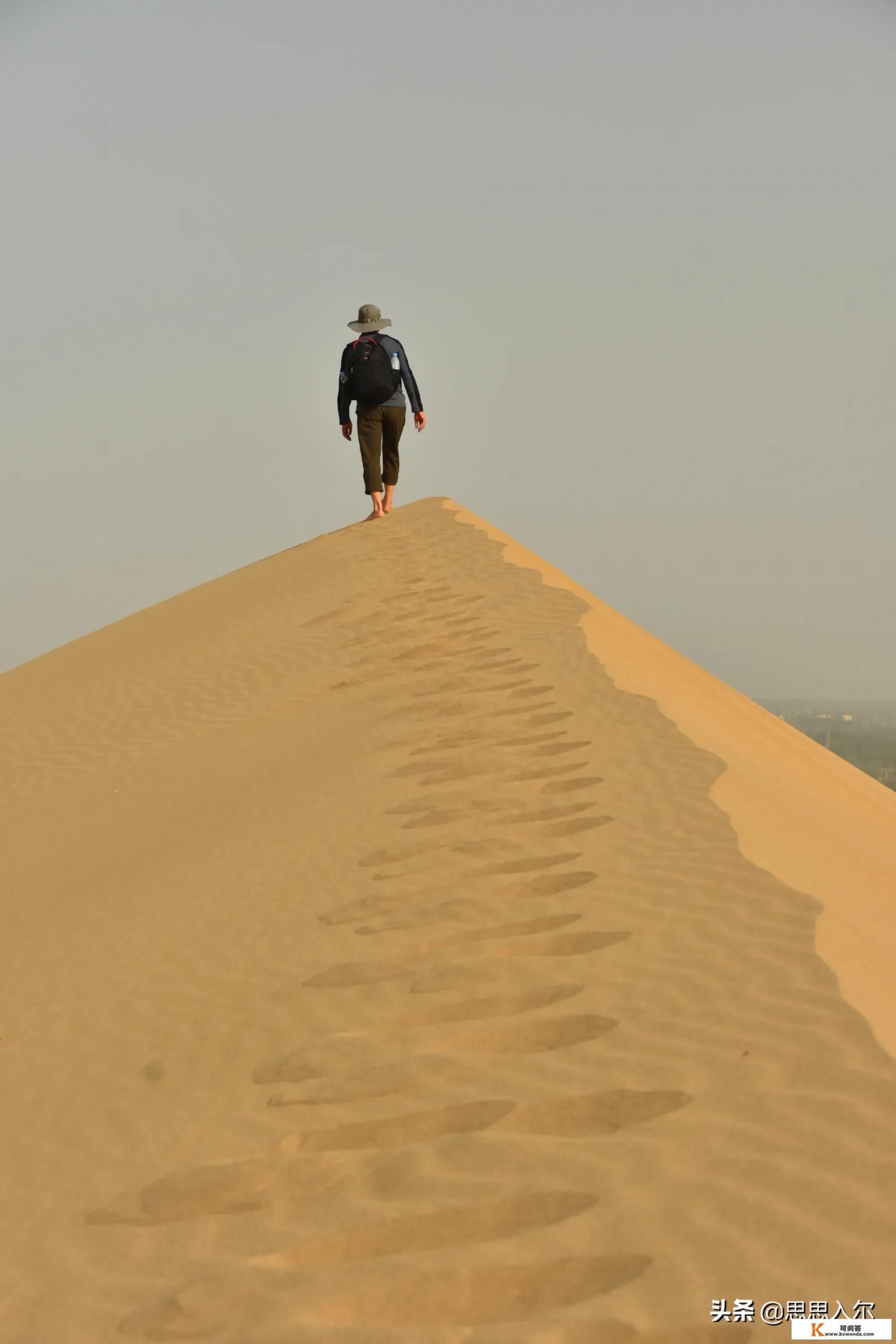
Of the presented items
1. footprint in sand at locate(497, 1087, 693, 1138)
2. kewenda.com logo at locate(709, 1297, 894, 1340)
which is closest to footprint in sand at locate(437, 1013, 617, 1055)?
footprint in sand at locate(497, 1087, 693, 1138)

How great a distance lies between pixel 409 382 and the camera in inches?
444

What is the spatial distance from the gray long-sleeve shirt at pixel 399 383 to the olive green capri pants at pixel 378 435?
101 millimetres

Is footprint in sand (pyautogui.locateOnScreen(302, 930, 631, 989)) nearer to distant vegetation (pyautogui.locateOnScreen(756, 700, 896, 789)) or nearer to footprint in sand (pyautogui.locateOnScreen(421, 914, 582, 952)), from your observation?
footprint in sand (pyautogui.locateOnScreen(421, 914, 582, 952))

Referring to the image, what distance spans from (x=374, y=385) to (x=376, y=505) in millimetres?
2112

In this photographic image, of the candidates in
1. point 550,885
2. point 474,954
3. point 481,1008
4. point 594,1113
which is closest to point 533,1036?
point 481,1008

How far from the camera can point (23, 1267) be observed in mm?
2711

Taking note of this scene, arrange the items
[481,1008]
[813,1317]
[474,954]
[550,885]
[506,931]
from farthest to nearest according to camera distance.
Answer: [550,885] < [506,931] < [474,954] < [481,1008] < [813,1317]

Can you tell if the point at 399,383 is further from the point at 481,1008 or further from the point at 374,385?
the point at 481,1008

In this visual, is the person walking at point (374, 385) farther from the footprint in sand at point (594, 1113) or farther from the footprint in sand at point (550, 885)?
the footprint in sand at point (594, 1113)

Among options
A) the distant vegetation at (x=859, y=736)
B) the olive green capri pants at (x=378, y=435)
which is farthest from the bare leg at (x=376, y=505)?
the distant vegetation at (x=859, y=736)

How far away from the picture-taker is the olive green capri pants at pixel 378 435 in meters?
11.2

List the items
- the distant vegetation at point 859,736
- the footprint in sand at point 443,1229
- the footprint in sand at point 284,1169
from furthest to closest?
the distant vegetation at point 859,736 → the footprint in sand at point 284,1169 → the footprint in sand at point 443,1229

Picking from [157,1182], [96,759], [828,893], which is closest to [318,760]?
[96,759]

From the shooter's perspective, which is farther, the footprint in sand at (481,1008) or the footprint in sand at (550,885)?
the footprint in sand at (550,885)
